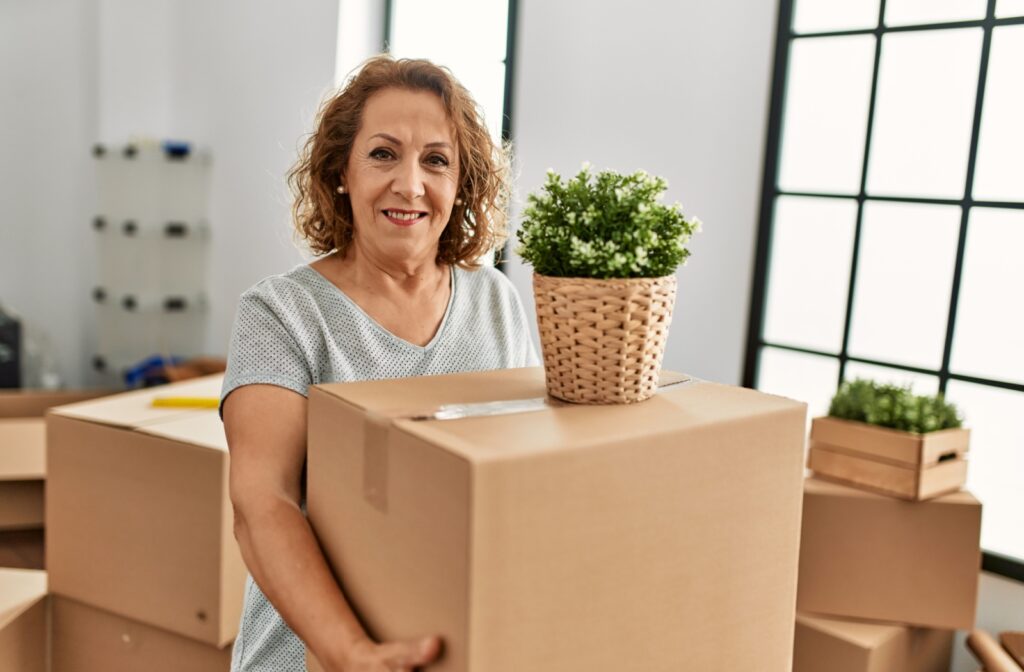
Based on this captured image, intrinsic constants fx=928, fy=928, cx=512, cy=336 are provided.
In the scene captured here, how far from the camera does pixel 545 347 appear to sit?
0.86 metres

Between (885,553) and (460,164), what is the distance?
1.07 meters

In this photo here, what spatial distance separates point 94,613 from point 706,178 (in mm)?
1614

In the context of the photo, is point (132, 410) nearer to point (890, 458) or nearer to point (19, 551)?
point (19, 551)

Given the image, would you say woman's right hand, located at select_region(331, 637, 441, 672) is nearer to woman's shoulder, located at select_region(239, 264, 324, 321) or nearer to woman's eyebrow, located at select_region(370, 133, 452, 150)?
woman's shoulder, located at select_region(239, 264, 324, 321)

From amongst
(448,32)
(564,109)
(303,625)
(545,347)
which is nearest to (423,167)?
(545,347)

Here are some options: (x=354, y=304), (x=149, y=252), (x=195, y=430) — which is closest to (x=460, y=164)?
(x=354, y=304)

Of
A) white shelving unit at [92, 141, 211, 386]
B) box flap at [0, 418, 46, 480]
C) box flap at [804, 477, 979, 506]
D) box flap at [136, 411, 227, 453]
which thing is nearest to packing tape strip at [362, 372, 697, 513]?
box flap at [136, 411, 227, 453]

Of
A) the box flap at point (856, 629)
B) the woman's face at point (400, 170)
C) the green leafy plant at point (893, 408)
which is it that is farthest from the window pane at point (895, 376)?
the woman's face at point (400, 170)

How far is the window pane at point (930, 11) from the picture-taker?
186cm

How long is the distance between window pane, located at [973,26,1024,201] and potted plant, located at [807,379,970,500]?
18.2 inches

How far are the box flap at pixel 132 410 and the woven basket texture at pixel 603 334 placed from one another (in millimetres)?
1130

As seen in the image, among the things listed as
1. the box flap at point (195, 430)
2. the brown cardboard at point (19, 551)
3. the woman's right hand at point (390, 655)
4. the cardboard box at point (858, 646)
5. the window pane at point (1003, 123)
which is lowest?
the brown cardboard at point (19, 551)

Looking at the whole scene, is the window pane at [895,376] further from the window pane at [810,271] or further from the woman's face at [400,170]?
the woman's face at [400,170]

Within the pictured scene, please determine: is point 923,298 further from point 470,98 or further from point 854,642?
point 470,98
